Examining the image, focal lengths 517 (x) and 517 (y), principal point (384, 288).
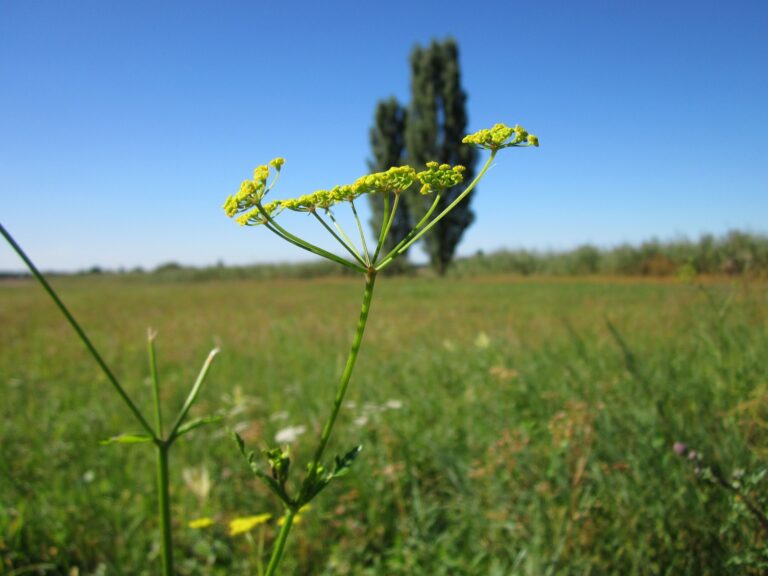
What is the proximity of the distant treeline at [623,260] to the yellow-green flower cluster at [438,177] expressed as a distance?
2.18 m

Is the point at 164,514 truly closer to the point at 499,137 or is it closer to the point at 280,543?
the point at 280,543

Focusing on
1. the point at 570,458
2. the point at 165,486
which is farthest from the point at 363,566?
the point at 165,486

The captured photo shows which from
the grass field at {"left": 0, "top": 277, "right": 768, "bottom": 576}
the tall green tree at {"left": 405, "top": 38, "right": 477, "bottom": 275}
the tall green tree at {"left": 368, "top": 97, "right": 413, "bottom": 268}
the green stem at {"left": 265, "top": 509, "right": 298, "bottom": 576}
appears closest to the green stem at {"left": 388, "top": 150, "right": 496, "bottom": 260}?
the green stem at {"left": 265, "top": 509, "right": 298, "bottom": 576}

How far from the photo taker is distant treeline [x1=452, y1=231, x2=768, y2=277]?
12.1 feet

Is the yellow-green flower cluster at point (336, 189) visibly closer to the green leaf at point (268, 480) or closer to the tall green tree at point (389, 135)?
the green leaf at point (268, 480)

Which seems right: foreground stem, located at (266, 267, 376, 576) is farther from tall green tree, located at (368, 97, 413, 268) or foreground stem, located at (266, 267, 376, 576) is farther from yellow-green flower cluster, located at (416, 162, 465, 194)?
tall green tree, located at (368, 97, 413, 268)

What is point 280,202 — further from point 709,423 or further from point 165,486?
point 709,423

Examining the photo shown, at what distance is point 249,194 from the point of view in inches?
24.8

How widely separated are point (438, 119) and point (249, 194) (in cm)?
2864

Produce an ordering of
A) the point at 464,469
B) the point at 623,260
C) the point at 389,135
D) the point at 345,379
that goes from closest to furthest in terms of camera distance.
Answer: the point at 345,379, the point at 464,469, the point at 623,260, the point at 389,135

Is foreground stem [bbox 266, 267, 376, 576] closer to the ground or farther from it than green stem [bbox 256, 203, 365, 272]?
closer to the ground

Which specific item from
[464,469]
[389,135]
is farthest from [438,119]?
[464,469]

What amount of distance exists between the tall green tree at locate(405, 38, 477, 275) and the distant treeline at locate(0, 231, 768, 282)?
90.7 inches

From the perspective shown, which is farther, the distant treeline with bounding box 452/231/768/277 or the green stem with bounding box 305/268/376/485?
the distant treeline with bounding box 452/231/768/277
